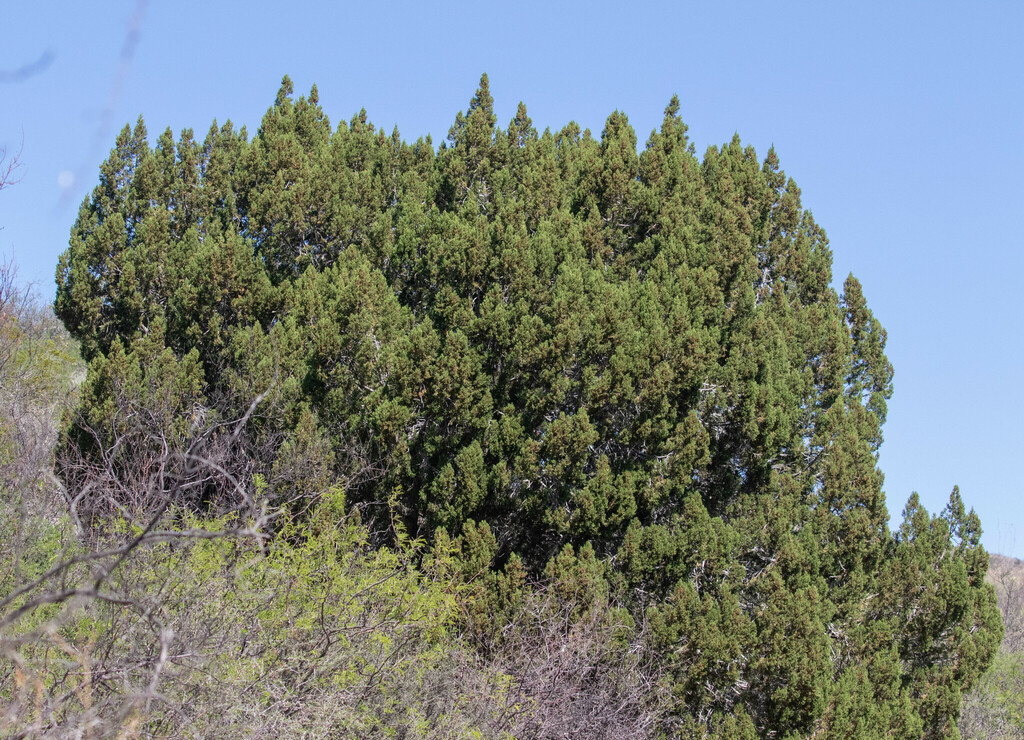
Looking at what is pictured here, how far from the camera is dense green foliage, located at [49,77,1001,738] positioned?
12.3m

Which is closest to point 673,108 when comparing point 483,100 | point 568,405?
point 483,100

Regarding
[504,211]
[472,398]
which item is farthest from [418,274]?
[472,398]

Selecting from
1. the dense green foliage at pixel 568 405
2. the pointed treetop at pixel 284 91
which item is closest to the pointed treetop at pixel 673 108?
the dense green foliage at pixel 568 405

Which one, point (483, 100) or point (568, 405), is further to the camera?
point (483, 100)

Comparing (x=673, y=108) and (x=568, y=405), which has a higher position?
(x=673, y=108)

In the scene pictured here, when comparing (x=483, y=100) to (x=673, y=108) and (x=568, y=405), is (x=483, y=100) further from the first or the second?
(x=568, y=405)

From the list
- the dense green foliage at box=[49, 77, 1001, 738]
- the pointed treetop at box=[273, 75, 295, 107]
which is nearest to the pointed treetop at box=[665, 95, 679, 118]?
the dense green foliage at box=[49, 77, 1001, 738]

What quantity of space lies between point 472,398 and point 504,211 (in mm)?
2956

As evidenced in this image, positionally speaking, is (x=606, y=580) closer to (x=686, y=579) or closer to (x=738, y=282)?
(x=686, y=579)

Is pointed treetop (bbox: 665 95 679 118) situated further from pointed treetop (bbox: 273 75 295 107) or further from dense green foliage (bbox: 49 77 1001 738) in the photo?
pointed treetop (bbox: 273 75 295 107)

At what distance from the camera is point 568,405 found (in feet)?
43.4

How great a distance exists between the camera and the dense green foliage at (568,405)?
40.3 feet

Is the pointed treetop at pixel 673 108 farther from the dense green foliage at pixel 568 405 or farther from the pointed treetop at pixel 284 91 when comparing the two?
the pointed treetop at pixel 284 91

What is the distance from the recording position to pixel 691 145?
17141 millimetres
